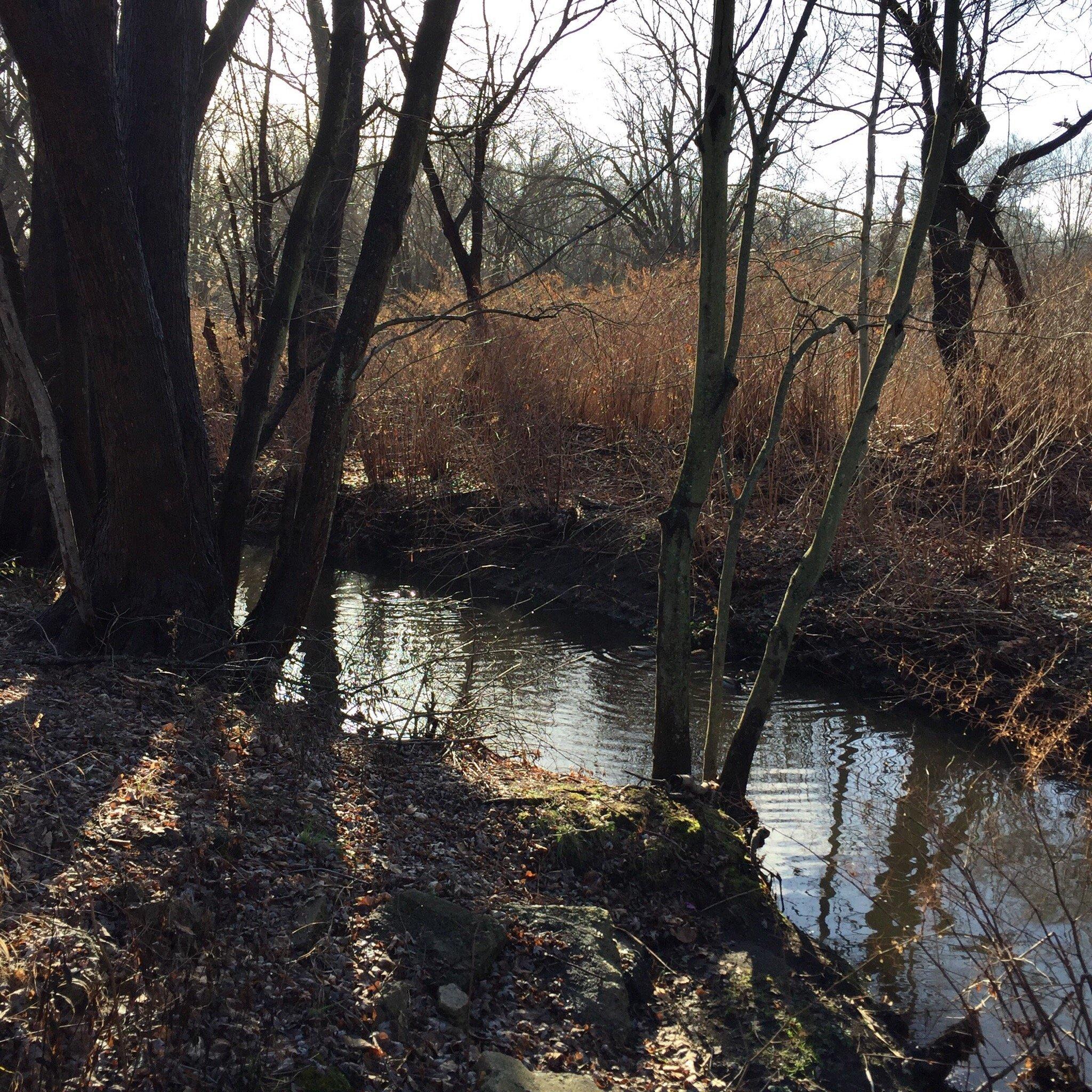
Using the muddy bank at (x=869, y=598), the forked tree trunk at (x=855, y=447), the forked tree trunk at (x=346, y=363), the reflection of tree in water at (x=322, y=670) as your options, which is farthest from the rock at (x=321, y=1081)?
the muddy bank at (x=869, y=598)

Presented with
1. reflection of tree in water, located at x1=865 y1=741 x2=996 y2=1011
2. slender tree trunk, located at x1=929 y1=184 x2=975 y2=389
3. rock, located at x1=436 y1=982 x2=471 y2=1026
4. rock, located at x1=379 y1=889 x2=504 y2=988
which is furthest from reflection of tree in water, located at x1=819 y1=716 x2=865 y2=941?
slender tree trunk, located at x1=929 y1=184 x2=975 y2=389

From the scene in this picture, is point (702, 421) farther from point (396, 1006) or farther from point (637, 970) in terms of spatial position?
point (396, 1006)

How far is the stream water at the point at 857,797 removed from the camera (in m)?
3.62

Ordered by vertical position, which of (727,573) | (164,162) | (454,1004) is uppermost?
(164,162)

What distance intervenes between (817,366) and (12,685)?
7.90 meters

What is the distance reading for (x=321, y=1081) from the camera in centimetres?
230

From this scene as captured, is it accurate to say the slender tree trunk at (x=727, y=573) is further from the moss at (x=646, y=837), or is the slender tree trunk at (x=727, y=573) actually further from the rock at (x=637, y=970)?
the rock at (x=637, y=970)

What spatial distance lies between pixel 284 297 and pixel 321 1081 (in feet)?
15.4

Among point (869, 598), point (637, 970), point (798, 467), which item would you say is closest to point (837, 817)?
point (637, 970)

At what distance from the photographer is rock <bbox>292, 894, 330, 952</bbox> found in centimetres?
279

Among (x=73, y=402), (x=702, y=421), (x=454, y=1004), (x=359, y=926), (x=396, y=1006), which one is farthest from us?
(x=73, y=402)

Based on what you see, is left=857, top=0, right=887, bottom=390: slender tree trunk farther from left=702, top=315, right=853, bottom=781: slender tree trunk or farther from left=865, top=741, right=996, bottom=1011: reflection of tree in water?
left=865, top=741, right=996, bottom=1011: reflection of tree in water

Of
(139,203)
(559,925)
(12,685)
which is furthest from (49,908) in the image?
(139,203)

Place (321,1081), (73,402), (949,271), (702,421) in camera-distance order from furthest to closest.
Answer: (949,271)
(73,402)
(702,421)
(321,1081)
